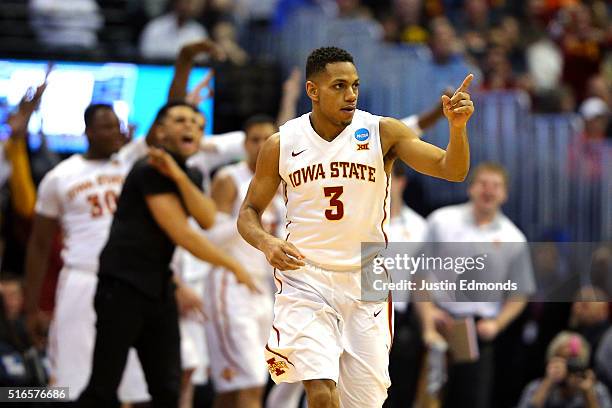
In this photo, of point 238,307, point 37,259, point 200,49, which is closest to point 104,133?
point 200,49

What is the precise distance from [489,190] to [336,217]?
386 cm

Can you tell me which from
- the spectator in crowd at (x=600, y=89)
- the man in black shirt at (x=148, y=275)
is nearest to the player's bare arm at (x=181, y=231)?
the man in black shirt at (x=148, y=275)

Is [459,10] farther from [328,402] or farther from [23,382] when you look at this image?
[328,402]

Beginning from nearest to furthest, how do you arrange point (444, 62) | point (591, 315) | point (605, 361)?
point (605, 361) < point (591, 315) < point (444, 62)

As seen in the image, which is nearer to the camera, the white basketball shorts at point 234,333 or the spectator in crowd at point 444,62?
the white basketball shorts at point 234,333

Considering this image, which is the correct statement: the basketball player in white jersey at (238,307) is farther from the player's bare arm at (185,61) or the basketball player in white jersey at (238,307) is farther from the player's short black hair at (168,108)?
the player's short black hair at (168,108)

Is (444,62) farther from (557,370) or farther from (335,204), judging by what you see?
(335,204)

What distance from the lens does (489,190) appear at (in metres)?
10.1

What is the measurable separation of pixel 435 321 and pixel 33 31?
20.6 feet

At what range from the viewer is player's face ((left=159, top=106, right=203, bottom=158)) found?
27.0 ft

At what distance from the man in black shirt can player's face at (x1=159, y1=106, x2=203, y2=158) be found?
0.72 feet

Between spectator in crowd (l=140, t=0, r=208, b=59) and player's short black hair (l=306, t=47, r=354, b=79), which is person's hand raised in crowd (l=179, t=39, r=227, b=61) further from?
spectator in crowd (l=140, t=0, r=208, b=59)

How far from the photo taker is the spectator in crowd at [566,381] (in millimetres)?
10031

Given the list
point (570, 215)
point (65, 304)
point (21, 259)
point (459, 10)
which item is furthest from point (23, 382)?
point (459, 10)
